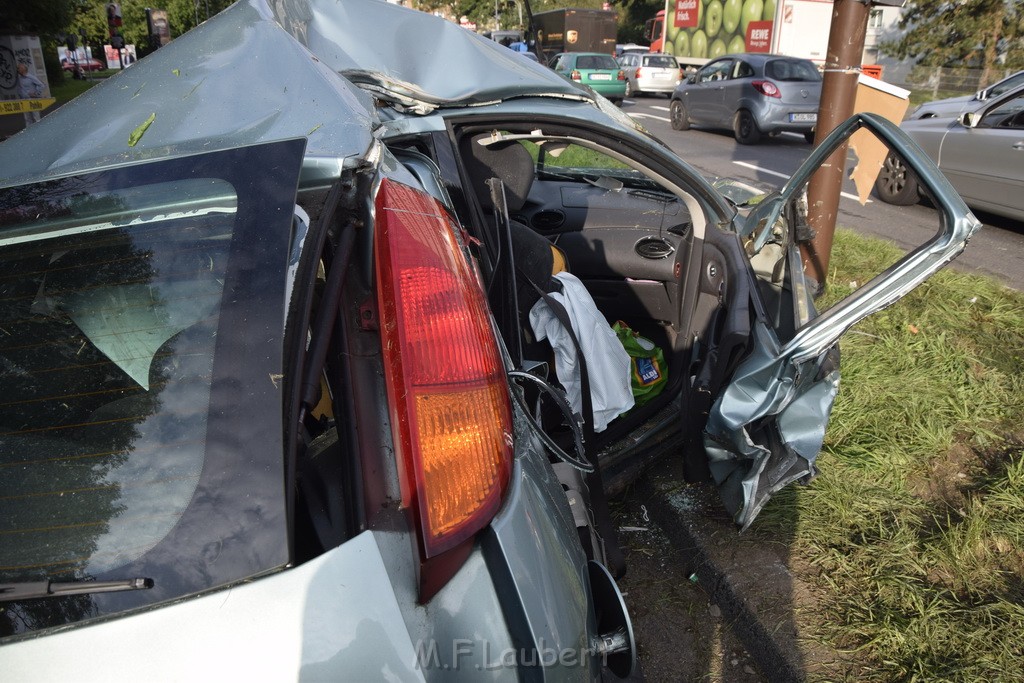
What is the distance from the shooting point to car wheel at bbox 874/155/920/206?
782 centimetres

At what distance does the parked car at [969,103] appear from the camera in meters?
7.10

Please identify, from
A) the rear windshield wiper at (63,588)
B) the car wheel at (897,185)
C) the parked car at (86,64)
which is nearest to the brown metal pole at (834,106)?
the rear windshield wiper at (63,588)

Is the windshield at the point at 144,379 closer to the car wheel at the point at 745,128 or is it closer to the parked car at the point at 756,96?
the parked car at the point at 756,96

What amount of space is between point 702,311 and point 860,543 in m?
0.99

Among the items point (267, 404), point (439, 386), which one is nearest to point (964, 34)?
point (439, 386)

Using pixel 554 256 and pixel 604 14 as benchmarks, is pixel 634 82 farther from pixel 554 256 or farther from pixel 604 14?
pixel 554 256

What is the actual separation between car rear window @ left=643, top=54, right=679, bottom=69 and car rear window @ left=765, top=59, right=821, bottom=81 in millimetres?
9207

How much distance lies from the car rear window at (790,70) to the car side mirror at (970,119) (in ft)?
19.7

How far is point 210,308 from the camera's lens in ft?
3.69

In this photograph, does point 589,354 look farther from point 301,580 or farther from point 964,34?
Result: point 964,34

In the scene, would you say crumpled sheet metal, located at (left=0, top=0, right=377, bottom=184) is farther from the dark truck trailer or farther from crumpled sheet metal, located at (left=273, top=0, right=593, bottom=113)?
the dark truck trailer

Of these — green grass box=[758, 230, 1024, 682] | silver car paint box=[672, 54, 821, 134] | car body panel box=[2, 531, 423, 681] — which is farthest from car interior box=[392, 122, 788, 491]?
silver car paint box=[672, 54, 821, 134]

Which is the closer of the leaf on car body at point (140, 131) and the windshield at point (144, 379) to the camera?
the windshield at point (144, 379)

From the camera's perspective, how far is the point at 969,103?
299 inches
